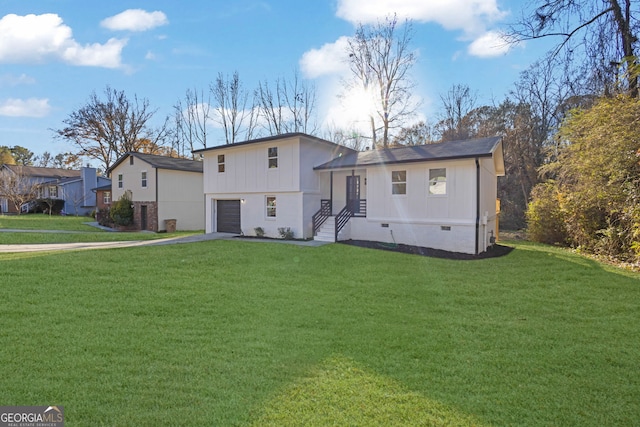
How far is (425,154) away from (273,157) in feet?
23.0

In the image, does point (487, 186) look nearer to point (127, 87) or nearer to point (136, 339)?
point (136, 339)

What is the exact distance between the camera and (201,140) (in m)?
35.6

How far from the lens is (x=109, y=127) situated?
34.4 m

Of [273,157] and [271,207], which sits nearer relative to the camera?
[273,157]

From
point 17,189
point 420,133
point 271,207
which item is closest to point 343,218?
point 271,207

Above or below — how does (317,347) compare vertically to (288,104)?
below

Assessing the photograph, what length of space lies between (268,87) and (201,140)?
912 cm

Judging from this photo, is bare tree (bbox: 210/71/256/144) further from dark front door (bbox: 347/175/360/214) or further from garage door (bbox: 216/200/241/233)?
dark front door (bbox: 347/175/360/214)

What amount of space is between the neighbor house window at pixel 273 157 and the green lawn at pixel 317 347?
346 inches

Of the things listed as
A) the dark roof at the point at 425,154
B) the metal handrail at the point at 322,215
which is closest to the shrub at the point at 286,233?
the metal handrail at the point at 322,215

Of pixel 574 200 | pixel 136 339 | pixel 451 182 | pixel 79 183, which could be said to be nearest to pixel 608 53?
pixel 574 200

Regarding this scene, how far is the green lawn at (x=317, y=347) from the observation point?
295 cm

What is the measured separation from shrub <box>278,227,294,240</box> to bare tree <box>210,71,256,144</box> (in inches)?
799

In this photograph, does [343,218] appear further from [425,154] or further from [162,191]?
[162,191]
